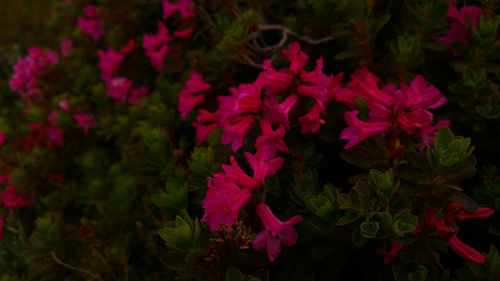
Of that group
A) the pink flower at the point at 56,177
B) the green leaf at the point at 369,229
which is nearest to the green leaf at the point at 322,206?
the green leaf at the point at 369,229

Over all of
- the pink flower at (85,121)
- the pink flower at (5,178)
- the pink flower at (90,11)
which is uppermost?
the pink flower at (90,11)

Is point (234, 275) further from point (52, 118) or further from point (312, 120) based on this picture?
point (52, 118)

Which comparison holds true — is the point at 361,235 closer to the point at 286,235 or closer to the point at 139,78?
the point at 286,235

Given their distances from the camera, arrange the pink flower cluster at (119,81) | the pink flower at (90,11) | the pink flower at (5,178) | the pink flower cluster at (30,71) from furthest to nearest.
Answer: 1. the pink flower at (90,11)
2. the pink flower cluster at (30,71)
3. the pink flower cluster at (119,81)
4. the pink flower at (5,178)

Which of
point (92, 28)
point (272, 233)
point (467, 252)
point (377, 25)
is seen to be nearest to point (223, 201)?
point (272, 233)

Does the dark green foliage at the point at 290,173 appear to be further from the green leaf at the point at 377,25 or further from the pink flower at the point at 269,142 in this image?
the pink flower at the point at 269,142
